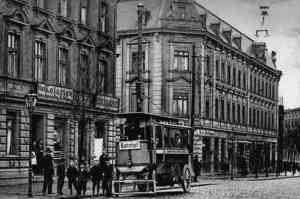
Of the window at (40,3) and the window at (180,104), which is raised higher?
the window at (40,3)

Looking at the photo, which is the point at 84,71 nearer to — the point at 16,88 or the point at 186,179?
the point at 16,88

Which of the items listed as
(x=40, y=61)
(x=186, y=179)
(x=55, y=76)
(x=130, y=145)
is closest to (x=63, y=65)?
(x=55, y=76)

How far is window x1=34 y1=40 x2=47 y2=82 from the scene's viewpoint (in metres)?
33.3

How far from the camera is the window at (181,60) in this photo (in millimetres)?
55500

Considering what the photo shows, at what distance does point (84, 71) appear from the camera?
3616cm

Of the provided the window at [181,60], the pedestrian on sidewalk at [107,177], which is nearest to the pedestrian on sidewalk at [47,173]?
the pedestrian on sidewalk at [107,177]

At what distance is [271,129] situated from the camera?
81.4 meters

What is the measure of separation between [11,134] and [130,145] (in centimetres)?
677

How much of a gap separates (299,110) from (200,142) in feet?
367

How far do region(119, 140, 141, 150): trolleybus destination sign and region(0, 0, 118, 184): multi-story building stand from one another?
231 centimetres

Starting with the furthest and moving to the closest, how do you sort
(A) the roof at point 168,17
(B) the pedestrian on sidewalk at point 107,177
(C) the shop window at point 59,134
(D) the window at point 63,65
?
(A) the roof at point 168,17
(D) the window at point 63,65
(C) the shop window at point 59,134
(B) the pedestrian on sidewalk at point 107,177

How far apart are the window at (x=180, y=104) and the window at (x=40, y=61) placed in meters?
22.1

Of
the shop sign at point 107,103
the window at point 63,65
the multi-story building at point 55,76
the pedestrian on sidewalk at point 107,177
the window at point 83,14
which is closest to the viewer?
the pedestrian on sidewalk at point 107,177

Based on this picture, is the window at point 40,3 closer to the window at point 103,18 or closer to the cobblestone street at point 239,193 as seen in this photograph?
the window at point 103,18
